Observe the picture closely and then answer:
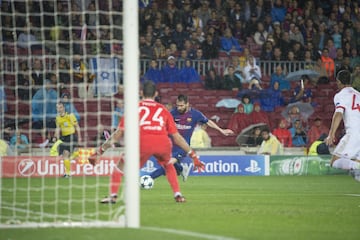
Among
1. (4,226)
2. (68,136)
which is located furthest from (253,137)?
(4,226)

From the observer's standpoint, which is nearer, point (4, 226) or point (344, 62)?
point (4, 226)

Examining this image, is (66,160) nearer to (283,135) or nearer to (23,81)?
(23,81)

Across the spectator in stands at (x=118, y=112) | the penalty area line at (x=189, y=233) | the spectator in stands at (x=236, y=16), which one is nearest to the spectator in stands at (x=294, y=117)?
the spectator in stands at (x=236, y=16)

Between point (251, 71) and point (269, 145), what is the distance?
2.90m

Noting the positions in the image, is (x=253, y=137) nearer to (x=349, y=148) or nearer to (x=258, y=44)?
(x=258, y=44)

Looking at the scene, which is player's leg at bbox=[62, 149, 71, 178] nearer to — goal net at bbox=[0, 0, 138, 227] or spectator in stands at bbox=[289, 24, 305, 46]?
goal net at bbox=[0, 0, 138, 227]

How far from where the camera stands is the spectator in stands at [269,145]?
78.7 ft

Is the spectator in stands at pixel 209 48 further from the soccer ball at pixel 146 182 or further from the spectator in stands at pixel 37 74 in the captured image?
the soccer ball at pixel 146 182

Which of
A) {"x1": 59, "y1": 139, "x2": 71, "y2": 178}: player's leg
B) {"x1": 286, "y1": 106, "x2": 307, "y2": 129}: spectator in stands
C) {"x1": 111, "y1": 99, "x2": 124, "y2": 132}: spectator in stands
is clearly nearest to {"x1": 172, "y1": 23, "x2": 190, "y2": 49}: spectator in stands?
{"x1": 286, "y1": 106, "x2": 307, "y2": 129}: spectator in stands

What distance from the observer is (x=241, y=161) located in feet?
77.7

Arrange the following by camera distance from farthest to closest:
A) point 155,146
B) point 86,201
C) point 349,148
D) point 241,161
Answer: point 241,161 → point 349,148 → point 86,201 → point 155,146

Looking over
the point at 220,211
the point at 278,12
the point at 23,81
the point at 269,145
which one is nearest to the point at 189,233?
the point at 220,211

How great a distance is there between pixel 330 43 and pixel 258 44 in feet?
7.16

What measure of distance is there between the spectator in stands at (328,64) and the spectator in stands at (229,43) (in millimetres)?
2504
